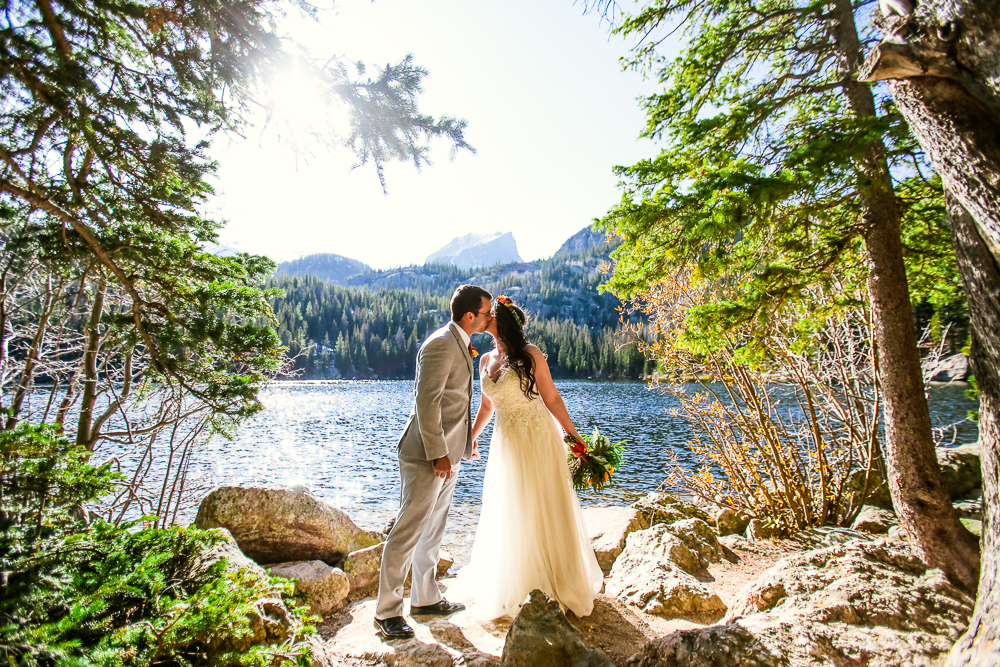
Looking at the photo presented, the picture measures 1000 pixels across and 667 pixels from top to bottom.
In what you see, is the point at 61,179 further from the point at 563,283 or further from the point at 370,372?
the point at 563,283

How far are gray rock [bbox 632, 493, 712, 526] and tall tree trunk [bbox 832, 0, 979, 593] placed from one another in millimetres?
3153

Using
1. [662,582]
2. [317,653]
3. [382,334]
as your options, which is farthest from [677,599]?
[382,334]

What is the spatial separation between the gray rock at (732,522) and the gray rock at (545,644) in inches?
194

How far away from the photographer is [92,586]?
1.35 metres

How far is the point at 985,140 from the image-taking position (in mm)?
1841

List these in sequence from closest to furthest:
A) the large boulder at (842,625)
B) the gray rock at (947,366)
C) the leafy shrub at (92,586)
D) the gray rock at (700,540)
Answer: the leafy shrub at (92,586)
the large boulder at (842,625)
the gray rock at (947,366)
the gray rock at (700,540)

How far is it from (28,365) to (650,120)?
6.20 metres

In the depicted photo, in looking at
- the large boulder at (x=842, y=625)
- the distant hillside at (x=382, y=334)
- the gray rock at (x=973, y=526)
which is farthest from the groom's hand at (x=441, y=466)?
the distant hillside at (x=382, y=334)

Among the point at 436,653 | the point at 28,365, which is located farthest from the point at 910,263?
the point at 28,365

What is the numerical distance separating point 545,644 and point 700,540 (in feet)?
11.3

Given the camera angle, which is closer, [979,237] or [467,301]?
[979,237]

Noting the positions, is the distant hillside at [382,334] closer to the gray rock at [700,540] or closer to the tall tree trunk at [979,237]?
the gray rock at [700,540]

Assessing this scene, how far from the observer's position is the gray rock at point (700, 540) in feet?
16.0

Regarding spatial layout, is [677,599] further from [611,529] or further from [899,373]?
[611,529]
